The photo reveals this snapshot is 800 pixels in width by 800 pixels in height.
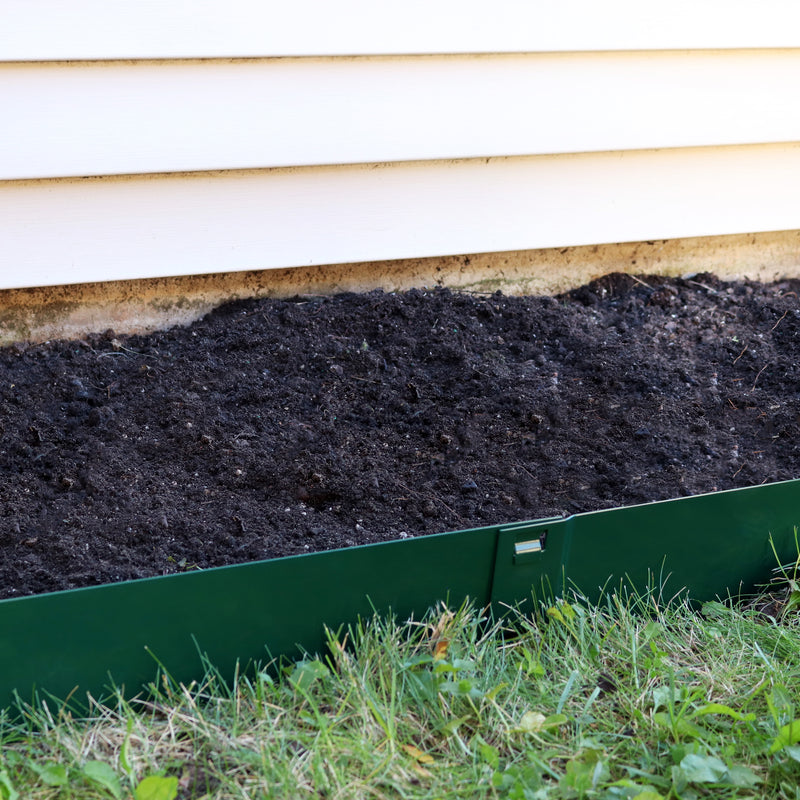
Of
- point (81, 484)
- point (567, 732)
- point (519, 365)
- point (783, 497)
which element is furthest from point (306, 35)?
point (567, 732)

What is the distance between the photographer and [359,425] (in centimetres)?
218

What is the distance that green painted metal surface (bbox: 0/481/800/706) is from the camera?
1.46 metres

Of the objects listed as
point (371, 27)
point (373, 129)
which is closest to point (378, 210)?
point (373, 129)

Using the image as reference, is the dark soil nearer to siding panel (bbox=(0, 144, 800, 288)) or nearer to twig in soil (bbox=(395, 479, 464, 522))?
twig in soil (bbox=(395, 479, 464, 522))

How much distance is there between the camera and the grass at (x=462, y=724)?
141cm

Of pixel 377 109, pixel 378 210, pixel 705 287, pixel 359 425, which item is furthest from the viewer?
pixel 705 287

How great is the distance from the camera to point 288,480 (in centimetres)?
200

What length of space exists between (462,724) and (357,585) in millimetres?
310

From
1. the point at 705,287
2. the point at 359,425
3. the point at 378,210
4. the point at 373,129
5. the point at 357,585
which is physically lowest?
the point at 357,585

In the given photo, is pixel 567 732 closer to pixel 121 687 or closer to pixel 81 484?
pixel 121 687

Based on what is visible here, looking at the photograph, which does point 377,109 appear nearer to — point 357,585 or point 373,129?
point 373,129

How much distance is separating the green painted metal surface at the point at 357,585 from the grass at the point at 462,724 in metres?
0.05

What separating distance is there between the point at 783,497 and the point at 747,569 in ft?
0.62

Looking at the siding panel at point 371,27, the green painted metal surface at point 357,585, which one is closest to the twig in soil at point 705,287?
the siding panel at point 371,27
